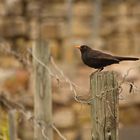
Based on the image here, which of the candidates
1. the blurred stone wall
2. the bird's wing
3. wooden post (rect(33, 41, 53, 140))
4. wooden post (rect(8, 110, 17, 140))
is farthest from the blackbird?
the blurred stone wall

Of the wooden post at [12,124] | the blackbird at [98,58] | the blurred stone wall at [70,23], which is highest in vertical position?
the blurred stone wall at [70,23]

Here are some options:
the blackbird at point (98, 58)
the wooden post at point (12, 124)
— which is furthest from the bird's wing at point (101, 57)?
the wooden post at point (12, 124)

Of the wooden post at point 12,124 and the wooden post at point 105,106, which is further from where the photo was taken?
the wooden post at point 12,124

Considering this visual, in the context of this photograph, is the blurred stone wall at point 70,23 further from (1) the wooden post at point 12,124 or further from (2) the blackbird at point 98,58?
(2) the blackbird at point 98,58

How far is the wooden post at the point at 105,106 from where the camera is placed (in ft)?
11.1

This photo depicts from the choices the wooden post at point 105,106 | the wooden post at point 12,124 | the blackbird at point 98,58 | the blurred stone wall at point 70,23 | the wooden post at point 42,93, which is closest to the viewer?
the wooden post at point 105,106

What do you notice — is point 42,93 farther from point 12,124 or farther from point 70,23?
point 70,23

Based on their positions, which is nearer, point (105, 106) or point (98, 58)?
point (105, 106)

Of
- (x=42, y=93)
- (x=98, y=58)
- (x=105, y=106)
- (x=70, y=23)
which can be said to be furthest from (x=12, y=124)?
(x=70, y=23)

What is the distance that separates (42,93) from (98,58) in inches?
29.3

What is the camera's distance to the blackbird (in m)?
3.85

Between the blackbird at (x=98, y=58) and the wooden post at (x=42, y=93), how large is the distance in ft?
1.44

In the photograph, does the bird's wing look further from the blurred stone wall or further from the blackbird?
the blurred stone wall

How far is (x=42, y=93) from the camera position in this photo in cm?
459
